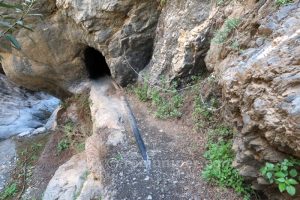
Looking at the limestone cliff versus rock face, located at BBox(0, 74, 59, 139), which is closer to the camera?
the limestone cliff

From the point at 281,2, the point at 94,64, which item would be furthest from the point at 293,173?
the point at 94,64

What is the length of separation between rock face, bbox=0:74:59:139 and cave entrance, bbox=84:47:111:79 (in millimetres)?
3514

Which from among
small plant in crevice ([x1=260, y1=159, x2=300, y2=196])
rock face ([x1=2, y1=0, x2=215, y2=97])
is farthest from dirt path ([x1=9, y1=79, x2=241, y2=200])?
rock face ([x1=2, y1=0, x2=215, y2=97])

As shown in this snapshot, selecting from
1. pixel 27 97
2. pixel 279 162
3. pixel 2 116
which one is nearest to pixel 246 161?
pixel 279 162

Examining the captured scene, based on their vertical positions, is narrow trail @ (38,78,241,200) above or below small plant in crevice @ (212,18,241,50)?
below

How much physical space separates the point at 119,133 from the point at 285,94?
3127 mm

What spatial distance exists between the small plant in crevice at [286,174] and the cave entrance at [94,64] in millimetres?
6129

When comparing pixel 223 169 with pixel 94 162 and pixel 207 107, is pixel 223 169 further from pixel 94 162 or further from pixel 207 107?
pixel 94 162

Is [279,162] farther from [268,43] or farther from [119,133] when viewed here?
[119,133]

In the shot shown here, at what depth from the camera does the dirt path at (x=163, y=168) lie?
13.1 ft

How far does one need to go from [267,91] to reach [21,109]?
1119 centimetres

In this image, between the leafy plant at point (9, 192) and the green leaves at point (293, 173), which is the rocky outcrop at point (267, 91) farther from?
the leafy plant at point (9, 192)

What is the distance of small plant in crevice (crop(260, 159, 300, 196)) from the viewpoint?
287cm

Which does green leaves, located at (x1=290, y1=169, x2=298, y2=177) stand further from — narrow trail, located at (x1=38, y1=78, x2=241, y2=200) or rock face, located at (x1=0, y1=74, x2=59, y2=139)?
rock face, located at (x1=0, y1=74, x2=59, y2=139)
